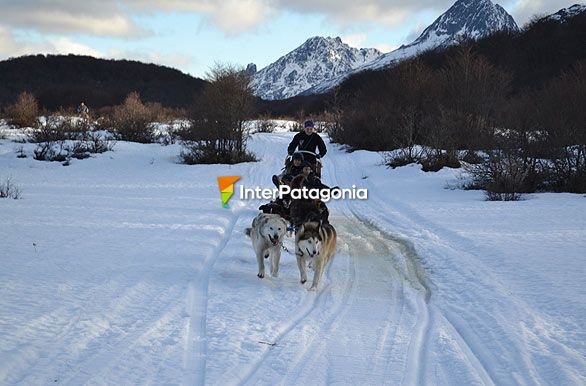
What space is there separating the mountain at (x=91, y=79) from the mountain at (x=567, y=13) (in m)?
45.9

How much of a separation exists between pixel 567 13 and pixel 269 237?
2312 inches

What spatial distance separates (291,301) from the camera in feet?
17.5

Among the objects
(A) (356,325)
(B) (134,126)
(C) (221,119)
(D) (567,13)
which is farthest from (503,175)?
(D) (567,13)

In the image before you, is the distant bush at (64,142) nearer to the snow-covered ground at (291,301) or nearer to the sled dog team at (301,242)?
the snow-covered ground at (291,301)

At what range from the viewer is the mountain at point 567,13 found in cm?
4917

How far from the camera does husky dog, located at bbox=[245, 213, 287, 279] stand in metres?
6.02

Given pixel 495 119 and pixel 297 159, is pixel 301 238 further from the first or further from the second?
pixel 495 119

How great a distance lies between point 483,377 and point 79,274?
4742mm

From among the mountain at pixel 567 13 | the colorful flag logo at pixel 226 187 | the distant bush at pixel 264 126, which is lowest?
the colorful flag logo at pixel 226 187

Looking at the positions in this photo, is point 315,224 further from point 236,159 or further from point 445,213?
point 236,159

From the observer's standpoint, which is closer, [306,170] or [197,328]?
[197,328]

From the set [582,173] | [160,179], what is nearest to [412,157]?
[582,173]

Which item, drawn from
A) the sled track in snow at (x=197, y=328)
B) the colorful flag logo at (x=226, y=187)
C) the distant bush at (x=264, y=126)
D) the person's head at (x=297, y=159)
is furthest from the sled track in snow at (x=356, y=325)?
the distant bush at (x=264, y=126)

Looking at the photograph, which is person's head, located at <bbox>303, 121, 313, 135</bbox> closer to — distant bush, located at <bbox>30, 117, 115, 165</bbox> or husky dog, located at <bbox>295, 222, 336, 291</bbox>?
husky dog, located at <bbox>295, 222, 336, 291</bbox>
